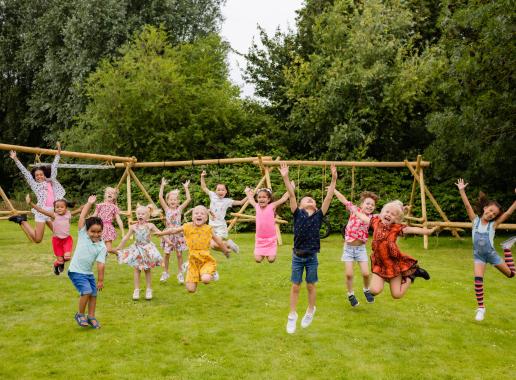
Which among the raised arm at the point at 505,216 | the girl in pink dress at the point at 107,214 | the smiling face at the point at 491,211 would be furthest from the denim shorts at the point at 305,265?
the girl in pink dress at the point at 107,214

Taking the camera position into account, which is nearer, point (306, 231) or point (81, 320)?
point (306, 231)

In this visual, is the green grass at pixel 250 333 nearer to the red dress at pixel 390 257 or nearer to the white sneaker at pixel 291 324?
the white sneaker at pixel 291 324

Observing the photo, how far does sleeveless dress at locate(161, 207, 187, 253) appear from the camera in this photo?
10516 mm

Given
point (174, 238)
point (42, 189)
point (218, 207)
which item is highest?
point (42, 189)

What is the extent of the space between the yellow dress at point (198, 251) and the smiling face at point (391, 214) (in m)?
2.61

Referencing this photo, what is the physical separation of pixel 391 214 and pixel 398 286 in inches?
38.1

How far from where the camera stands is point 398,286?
23.9 feet

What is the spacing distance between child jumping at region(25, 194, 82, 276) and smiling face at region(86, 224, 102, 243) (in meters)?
2.00

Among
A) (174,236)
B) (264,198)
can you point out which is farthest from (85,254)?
(174,236)

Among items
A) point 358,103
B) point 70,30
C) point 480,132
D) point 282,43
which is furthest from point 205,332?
point 70,30

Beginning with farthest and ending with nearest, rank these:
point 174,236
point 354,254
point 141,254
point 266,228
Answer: point 174,236, point 141,254, point 266,228, point 354,254

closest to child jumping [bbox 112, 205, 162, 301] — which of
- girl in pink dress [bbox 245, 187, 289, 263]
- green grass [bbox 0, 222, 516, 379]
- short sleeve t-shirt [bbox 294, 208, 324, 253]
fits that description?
green grass [bbox 0, 222, 516, 379]

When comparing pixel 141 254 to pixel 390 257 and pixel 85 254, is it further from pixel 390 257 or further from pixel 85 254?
pixel 390 257

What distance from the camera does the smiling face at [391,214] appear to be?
7379mm
